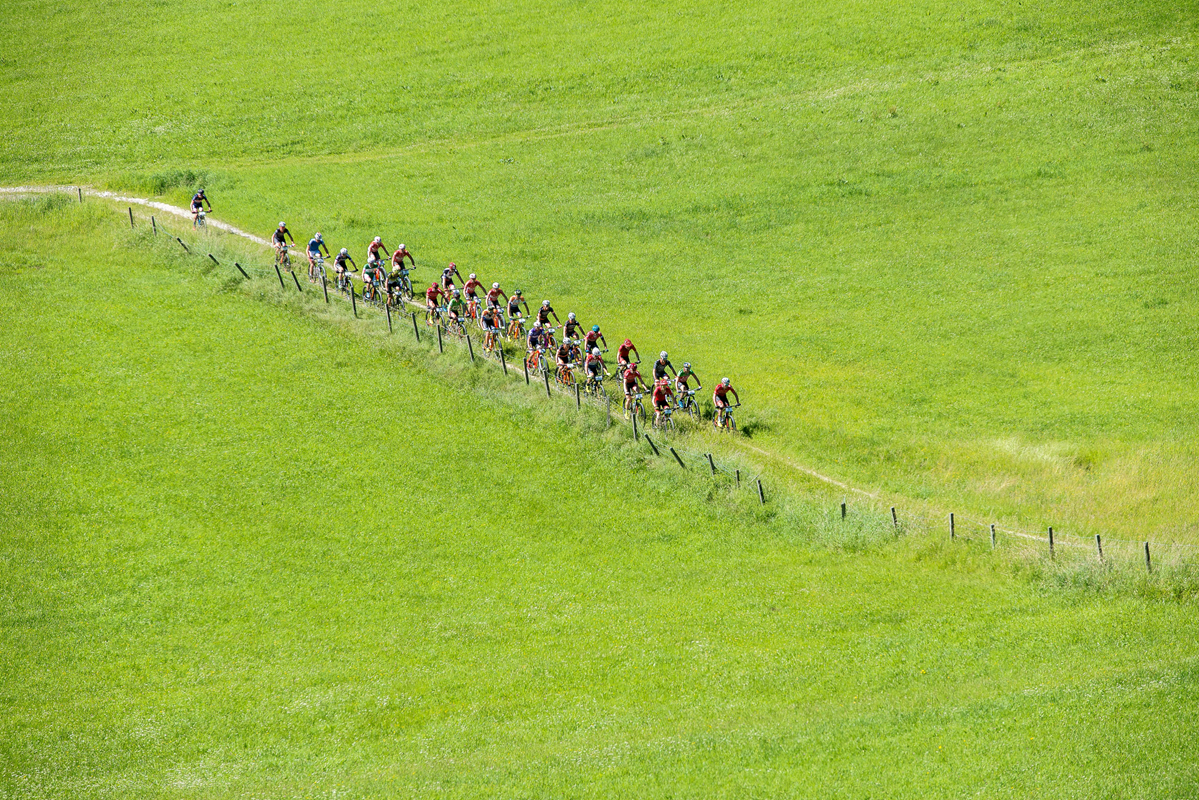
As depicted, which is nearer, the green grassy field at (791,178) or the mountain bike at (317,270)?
the green grassy field at (791,178)

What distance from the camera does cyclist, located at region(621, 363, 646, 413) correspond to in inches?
1503

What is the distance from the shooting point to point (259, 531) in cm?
3409

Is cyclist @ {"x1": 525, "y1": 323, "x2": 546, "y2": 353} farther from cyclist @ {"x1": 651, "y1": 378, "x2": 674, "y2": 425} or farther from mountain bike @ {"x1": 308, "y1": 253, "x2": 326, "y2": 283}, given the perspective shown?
mountain bike @ {"x1": 308, "y1": 253, "x2": 326, "y2": 283}

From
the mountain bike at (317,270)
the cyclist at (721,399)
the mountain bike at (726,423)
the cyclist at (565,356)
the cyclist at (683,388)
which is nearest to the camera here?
the cyclist at (721,399)

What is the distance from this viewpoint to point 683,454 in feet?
120

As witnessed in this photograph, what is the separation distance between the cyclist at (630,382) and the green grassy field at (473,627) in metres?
1.77

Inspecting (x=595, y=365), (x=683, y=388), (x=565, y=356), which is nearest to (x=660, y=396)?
(x=683, y=388)

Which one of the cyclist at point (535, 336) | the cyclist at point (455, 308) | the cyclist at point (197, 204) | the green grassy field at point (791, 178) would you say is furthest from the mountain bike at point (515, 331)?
the cyclist at point (197, 204)

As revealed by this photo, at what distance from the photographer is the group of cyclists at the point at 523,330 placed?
38406mm

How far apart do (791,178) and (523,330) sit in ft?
68.8

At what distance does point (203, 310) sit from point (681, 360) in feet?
64.1

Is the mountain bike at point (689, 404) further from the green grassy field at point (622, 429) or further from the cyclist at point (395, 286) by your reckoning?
the cyclist at point (395, 286)

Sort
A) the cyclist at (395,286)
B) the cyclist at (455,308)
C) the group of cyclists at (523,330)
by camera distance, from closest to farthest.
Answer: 1. the group of cyclists at (523,330)
2. the cyclist at (455,308)
3. the cyclist at (395,286)

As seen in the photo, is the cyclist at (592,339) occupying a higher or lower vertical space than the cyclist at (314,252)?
lower
